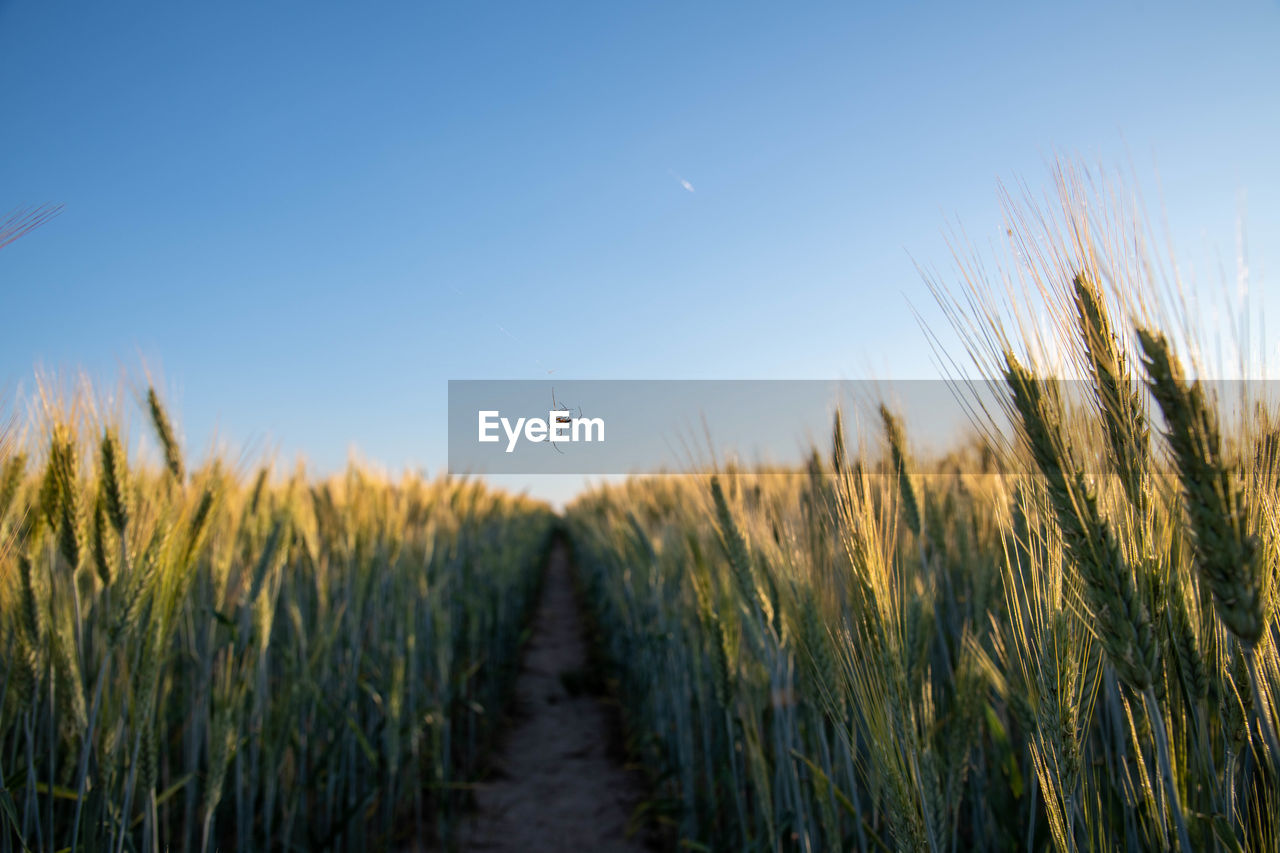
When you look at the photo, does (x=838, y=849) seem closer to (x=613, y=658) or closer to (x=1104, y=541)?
(x=1104, y=541)

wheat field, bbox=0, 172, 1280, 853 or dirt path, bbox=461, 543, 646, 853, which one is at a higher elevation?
wheat field, bbox=0, 172, 1280, 853

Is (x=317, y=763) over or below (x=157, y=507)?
below

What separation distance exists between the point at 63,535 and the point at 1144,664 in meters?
2.54

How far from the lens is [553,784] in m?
4.47

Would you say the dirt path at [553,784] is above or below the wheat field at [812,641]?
below

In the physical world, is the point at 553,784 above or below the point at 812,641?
below

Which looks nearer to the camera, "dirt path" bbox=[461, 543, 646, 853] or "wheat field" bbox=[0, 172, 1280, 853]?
"wheat field" bbox=[0, 172, 1280, 853]

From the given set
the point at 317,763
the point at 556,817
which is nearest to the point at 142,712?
the point at 317,763

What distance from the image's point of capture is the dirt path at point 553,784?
12.1 feet

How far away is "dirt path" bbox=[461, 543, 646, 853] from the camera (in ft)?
12.1

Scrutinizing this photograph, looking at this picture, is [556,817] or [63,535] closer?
[63,535]

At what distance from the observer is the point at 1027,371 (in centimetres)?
114

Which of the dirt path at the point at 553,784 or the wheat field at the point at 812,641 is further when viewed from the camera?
the dirt path at the point at 553,784

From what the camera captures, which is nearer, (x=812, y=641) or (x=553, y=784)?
(x=812, y=641)
